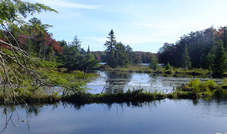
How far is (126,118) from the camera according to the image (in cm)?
1139

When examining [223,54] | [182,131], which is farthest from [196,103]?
[223,54]

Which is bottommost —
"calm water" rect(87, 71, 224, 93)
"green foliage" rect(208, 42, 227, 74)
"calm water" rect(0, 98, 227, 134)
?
"calm water" rect(0, 98, 227, 134)

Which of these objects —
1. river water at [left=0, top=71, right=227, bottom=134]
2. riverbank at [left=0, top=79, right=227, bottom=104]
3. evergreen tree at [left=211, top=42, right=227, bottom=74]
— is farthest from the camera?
evergreen tree at [left=211, top=42, right=227, bottom=74]

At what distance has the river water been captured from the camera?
9.47m

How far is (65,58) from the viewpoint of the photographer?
41.4 meters

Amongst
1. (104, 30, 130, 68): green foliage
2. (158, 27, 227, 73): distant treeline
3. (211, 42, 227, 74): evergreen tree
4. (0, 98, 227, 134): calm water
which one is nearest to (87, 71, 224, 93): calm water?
(0, 98, 227, 134): calm water

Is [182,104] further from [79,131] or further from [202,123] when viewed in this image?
[79,131]

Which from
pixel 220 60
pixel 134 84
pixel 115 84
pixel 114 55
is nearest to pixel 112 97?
pixel 115 84

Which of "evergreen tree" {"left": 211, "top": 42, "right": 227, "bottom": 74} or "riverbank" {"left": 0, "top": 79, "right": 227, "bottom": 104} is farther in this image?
"evergreen tree" {"left": 211, "top": 42, "right": 227, "bottom": 74}

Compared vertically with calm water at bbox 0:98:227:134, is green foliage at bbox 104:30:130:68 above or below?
above

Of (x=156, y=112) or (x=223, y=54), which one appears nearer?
(x=156, y=112)

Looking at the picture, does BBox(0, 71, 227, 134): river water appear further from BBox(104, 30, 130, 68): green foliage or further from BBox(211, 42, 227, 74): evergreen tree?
BBox(104, 30, 130, 68): green foliage

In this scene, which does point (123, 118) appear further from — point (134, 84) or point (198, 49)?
point (198, 49)

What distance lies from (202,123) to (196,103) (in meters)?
4.37
